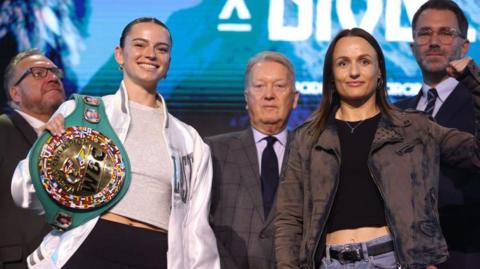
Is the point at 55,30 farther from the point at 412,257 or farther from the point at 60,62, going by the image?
the point at 412,257

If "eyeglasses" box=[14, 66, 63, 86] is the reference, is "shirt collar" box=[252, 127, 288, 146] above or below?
below

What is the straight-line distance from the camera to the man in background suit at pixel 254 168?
4.04m

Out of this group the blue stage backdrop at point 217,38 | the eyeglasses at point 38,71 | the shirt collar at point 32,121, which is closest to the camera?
the shirt collar at point 32,121

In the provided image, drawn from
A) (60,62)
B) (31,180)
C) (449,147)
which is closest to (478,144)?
(449,147)

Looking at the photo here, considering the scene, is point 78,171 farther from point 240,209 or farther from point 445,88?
point 445,88

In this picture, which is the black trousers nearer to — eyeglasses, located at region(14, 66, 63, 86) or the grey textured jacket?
the grey textured jacket

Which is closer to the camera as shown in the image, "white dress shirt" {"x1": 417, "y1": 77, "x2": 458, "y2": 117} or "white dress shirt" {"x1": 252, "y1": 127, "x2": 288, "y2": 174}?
"white dress shirt" {"x1": 417, "y1": 77, "x2": 458, "y2": 117}

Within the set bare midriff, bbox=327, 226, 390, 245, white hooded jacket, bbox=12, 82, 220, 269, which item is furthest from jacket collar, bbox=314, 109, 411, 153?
white hooded jacket, bbox=12, 82, 220, 269

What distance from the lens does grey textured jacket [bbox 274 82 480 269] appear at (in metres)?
3.05

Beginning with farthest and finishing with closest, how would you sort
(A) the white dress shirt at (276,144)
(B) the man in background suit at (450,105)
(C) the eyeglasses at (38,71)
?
(C) the eyeglasses at (38,71) < (A) the white dress shirt at (276,144) < (B) the man in background suit at (450,105)

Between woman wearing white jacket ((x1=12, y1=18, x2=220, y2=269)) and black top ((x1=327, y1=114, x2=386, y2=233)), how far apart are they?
65cm

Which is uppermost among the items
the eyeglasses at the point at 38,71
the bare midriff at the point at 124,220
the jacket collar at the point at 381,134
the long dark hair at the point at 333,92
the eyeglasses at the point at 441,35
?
the eyeglasses at the point at 441,35

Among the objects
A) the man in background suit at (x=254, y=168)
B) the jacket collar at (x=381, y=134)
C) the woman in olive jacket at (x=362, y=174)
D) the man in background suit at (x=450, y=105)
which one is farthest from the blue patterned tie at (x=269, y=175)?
the jacket collar at (x=381, y=134)

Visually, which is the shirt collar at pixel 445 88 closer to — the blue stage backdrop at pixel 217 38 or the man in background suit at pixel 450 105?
the man in background suit at pixel 450 105
